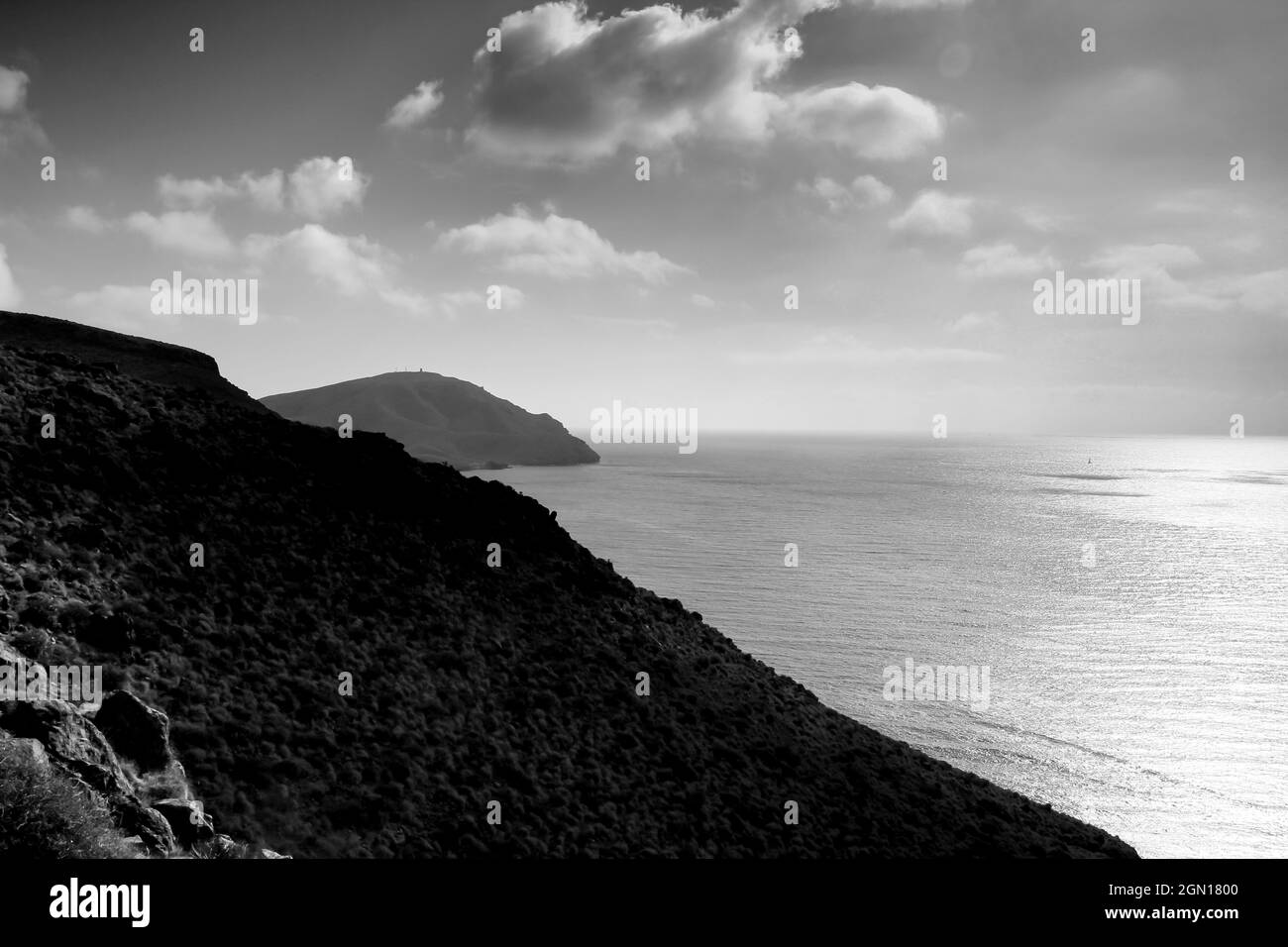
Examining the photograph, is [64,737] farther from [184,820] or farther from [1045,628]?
[1045,628]

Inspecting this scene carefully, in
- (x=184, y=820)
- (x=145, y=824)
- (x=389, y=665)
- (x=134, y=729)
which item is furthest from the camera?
(x=389, y=665)

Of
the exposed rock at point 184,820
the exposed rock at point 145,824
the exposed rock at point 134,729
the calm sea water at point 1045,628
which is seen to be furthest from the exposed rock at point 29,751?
the calm sea water at point 1045,628

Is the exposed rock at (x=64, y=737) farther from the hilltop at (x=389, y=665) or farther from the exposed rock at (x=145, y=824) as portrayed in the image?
the hilltop at (x=389, y=665)

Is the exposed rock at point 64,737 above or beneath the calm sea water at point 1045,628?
above

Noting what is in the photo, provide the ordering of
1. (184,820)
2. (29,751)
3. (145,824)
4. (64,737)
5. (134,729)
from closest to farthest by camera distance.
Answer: (29,751) < (64,737) < (145,824) < (184,820) < (134,729)

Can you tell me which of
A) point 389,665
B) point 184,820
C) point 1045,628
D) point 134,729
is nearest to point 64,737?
point 184,820
